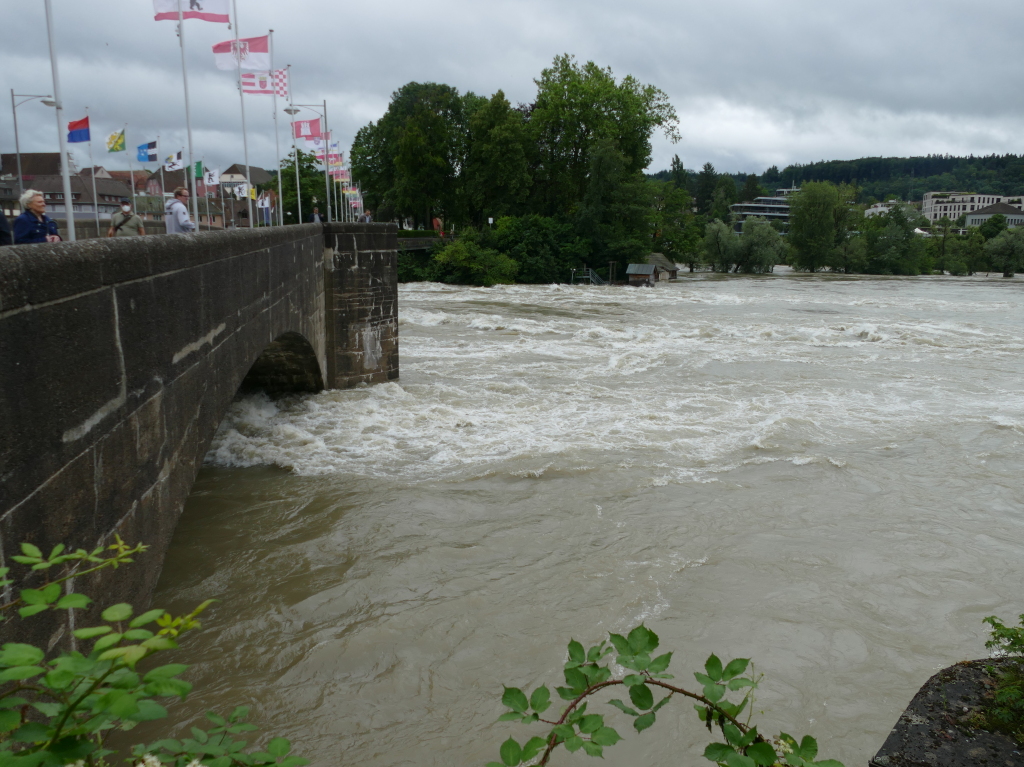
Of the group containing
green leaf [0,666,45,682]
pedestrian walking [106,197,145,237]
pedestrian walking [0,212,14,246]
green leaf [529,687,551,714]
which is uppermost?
pedestrian walking [106,197,145,237]

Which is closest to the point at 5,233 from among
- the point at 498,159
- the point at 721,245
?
the point at 498,159

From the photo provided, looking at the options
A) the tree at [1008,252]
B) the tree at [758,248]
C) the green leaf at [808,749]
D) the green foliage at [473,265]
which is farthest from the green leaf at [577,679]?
the tree at [1008,252]

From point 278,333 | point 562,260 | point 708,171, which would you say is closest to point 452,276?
point 562,260

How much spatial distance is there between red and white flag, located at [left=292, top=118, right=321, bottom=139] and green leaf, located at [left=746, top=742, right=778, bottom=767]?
2402cm

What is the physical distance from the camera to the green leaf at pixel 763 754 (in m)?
1.87

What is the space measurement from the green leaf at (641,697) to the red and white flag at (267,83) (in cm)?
1571

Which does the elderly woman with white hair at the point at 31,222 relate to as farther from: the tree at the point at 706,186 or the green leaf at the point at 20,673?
the tree at the point at 706,186

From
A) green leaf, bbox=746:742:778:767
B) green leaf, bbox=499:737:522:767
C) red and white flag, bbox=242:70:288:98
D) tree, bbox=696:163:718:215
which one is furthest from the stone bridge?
tree, bbox=696:163:718:215

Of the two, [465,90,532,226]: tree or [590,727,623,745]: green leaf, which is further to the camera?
[465,90,532,226]: tree

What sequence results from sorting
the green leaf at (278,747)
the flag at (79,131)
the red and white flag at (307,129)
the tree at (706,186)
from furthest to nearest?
the tree at (706,186) → the red and white flag at (307,129) → the flag at (79,131) → the green leaf at (278,747)

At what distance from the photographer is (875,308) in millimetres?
35344

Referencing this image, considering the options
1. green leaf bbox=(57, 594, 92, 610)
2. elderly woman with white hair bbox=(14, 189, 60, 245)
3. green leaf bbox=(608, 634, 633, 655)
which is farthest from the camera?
elderly woman with white hair bbox=(14, 189, 60, 245)

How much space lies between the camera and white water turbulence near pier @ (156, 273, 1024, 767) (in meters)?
5.49

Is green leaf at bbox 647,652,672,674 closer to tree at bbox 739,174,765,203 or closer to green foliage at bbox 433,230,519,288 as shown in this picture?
green foliage at bbox 433,230,519,288
